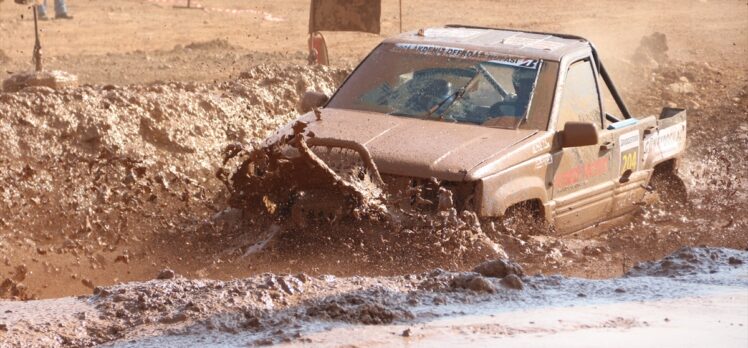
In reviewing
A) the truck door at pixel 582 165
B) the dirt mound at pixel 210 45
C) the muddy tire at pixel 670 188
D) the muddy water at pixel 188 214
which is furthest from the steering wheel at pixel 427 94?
the dirt mound at pixel 210 45

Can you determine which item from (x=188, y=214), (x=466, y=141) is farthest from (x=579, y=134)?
(x=188, y=214)

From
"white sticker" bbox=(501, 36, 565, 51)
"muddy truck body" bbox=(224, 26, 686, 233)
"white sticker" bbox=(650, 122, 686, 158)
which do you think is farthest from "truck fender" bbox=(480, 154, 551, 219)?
"white sticker" bbox=(650, 122, 686, 158)

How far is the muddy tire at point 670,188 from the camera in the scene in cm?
1097

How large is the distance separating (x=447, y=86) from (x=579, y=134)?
98 cm

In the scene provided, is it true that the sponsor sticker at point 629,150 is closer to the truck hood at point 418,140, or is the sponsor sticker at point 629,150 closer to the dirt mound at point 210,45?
the truck hood at point 418,140

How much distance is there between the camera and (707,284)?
25.4 ft

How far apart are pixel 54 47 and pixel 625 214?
12192 mm

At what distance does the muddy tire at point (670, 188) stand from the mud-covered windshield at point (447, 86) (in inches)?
83.0

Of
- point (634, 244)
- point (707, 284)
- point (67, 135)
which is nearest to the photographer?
point (707, 284)

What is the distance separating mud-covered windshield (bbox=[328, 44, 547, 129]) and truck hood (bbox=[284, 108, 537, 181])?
0.16 m

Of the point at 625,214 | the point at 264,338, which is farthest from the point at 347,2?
the point at 264,338

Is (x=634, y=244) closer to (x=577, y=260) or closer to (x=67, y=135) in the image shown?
(x=577, y=260)

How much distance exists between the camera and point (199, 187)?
10.7 metres

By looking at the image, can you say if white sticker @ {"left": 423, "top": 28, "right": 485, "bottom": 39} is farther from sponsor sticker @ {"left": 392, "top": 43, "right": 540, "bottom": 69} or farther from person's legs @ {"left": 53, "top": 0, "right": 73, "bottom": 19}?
person's legs @ {"left": 53, "top": 0, "right": 73, "bottom": 19}
